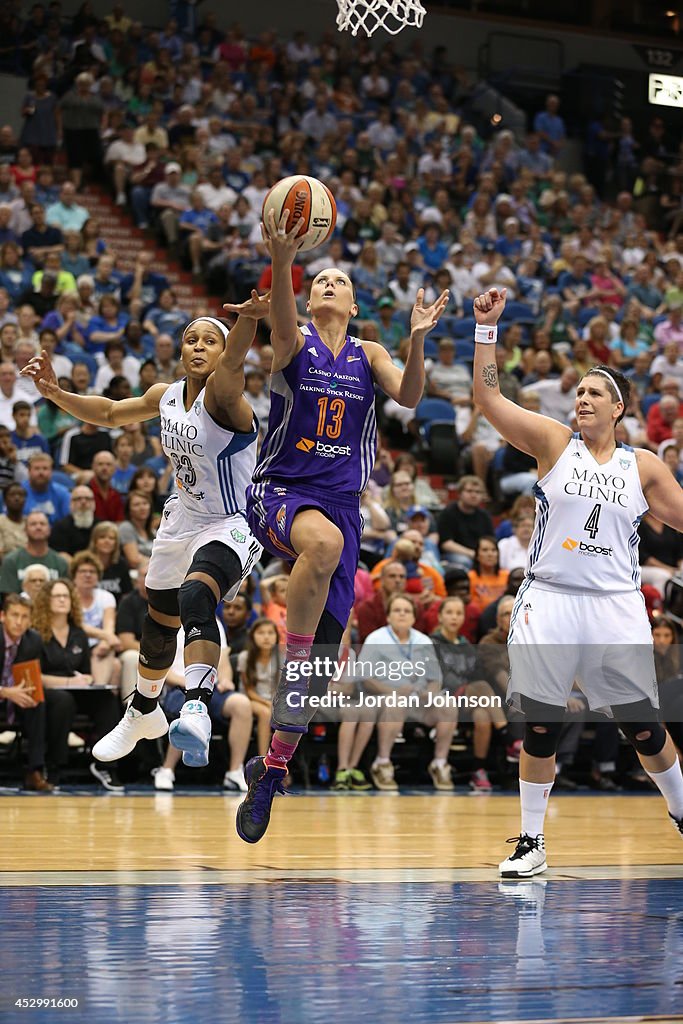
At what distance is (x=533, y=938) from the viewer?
4.97 metres

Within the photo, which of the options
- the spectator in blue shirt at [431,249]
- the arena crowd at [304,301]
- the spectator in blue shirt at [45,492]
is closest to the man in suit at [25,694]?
the arena crowd at [304,301]

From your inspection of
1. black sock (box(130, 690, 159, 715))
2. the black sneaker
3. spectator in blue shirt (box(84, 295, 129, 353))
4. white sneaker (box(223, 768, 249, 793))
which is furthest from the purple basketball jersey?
spectator in blue shirt (box(84, 295, 129, 353))

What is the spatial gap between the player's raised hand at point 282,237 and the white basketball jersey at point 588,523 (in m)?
1.65

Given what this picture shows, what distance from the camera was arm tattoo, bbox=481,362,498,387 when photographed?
21.6ft

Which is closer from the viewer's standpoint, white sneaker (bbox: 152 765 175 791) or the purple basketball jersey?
the purple basketball jersey

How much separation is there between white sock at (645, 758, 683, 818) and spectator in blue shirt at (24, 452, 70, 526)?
6.71 meters

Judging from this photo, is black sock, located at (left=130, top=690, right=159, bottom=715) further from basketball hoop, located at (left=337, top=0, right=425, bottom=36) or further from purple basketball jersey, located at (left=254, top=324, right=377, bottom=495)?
basketball hoop, located at (left=337, top=0, right=425, bottom=36)

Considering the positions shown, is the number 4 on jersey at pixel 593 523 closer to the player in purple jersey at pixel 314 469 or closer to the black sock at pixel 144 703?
the player in purple jersey at pixel 314 469

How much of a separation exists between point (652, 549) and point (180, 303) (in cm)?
678

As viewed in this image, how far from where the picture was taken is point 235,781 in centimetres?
1083

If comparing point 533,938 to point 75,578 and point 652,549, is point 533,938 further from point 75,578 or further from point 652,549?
point 652,549

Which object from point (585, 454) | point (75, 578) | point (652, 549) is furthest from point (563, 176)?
point (585, 454)

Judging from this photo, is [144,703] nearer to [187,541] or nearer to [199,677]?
[187,541]

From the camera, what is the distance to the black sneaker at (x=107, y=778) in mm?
10812
